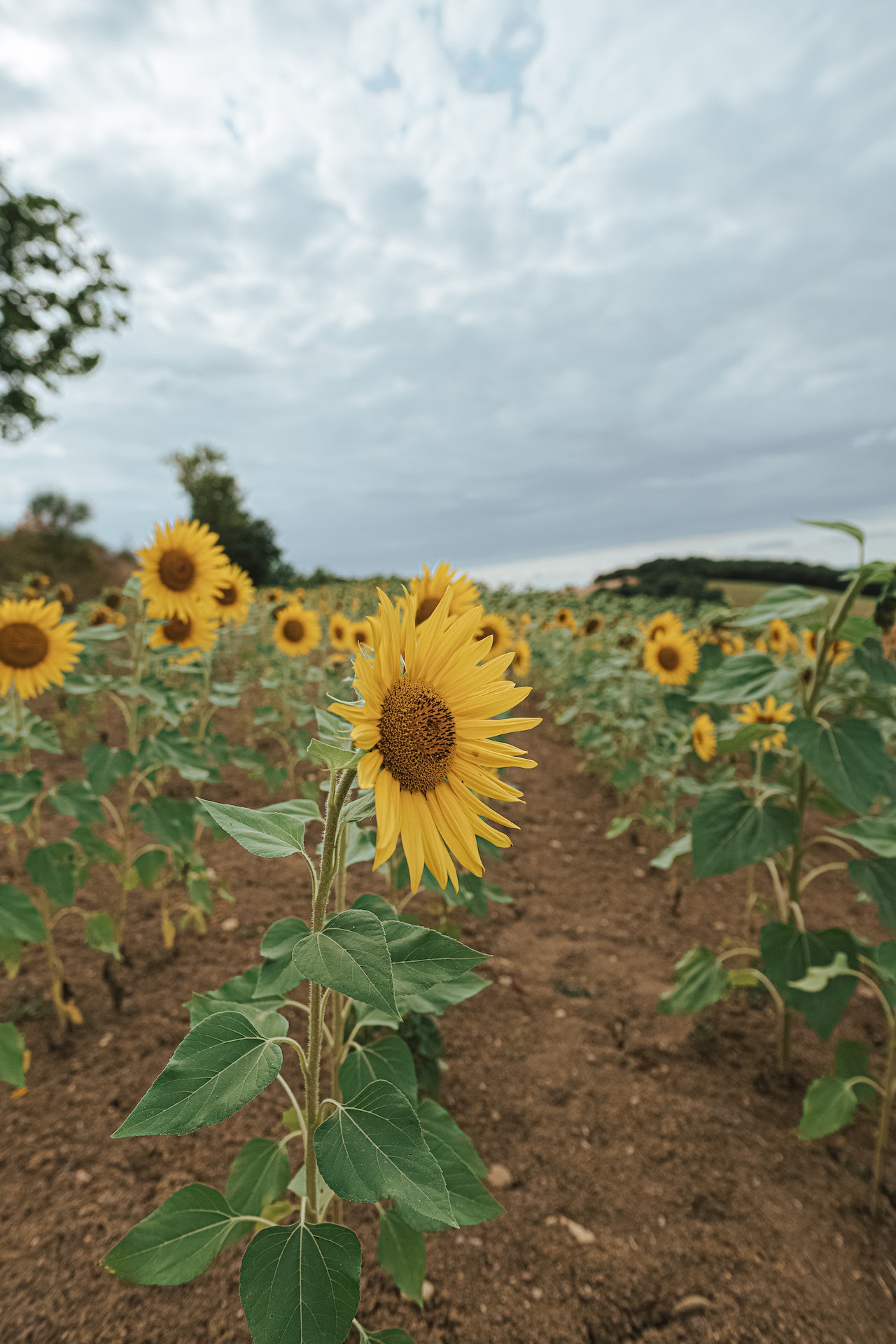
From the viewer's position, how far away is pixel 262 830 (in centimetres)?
107

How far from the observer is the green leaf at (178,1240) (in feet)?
3.75

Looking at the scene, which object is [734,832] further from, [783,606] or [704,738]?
[704,738]

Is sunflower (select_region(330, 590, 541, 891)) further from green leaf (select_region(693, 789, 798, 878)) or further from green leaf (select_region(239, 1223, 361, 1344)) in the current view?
green leaf (select_region(693, 789, 798, 878))

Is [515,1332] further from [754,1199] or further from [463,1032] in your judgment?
[463,1032]

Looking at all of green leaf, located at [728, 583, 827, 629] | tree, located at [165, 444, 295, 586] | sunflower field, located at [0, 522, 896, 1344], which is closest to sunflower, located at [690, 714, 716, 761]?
sunflower field, located at [0, 522, 896, 1344]

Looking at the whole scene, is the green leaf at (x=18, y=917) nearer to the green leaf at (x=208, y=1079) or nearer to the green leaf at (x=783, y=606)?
the green leaf at (x=208, y=1079)

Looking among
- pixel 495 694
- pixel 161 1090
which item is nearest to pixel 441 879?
pixel 495 694

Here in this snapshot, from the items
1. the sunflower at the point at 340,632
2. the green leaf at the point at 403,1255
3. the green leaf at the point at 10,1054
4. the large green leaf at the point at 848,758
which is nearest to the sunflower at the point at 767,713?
the large green leaf at the point at 848,758

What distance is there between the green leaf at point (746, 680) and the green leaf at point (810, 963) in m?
0.80

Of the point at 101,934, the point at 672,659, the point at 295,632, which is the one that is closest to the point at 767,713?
the point at 672,659

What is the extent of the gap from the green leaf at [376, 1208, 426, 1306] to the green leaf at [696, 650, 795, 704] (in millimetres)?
1727

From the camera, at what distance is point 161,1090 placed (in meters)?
0.90

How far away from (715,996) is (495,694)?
5.87 feet

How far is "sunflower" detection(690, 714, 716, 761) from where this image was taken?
4.47m
